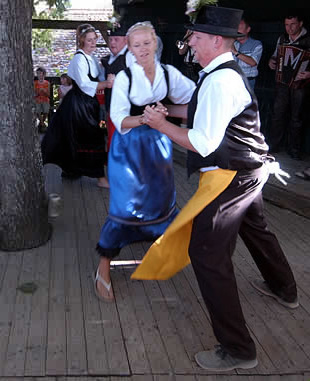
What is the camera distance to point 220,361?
2.67 metres

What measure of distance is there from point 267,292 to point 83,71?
124 inches

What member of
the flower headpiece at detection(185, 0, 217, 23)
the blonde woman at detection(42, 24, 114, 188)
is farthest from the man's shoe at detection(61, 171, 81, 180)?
the flower headpiece at detection(185, 0, 217, 23)

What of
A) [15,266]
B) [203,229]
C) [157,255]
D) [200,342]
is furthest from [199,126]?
[15,266]

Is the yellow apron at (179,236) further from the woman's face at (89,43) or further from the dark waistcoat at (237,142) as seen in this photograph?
the woman's face at (89,43)

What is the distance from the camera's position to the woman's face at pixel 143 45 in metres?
3.04

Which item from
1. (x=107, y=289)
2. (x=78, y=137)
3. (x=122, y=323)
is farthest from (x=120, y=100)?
(x=78, y=137)

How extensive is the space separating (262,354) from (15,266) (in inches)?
78.1

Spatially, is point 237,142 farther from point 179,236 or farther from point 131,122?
point 131,122

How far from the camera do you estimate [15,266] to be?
3.73m

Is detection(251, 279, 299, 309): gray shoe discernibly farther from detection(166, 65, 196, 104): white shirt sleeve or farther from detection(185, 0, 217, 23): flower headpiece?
detection(185, 0, 217, 23): flower headpiece

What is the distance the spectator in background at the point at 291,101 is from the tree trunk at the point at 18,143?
3.56m

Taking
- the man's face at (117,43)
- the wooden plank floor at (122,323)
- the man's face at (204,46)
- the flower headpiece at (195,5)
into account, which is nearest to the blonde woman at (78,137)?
the man's face at (117,43)

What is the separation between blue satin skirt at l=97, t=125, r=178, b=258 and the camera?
321 centimetres

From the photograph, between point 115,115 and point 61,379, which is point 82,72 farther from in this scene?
point 61,379
